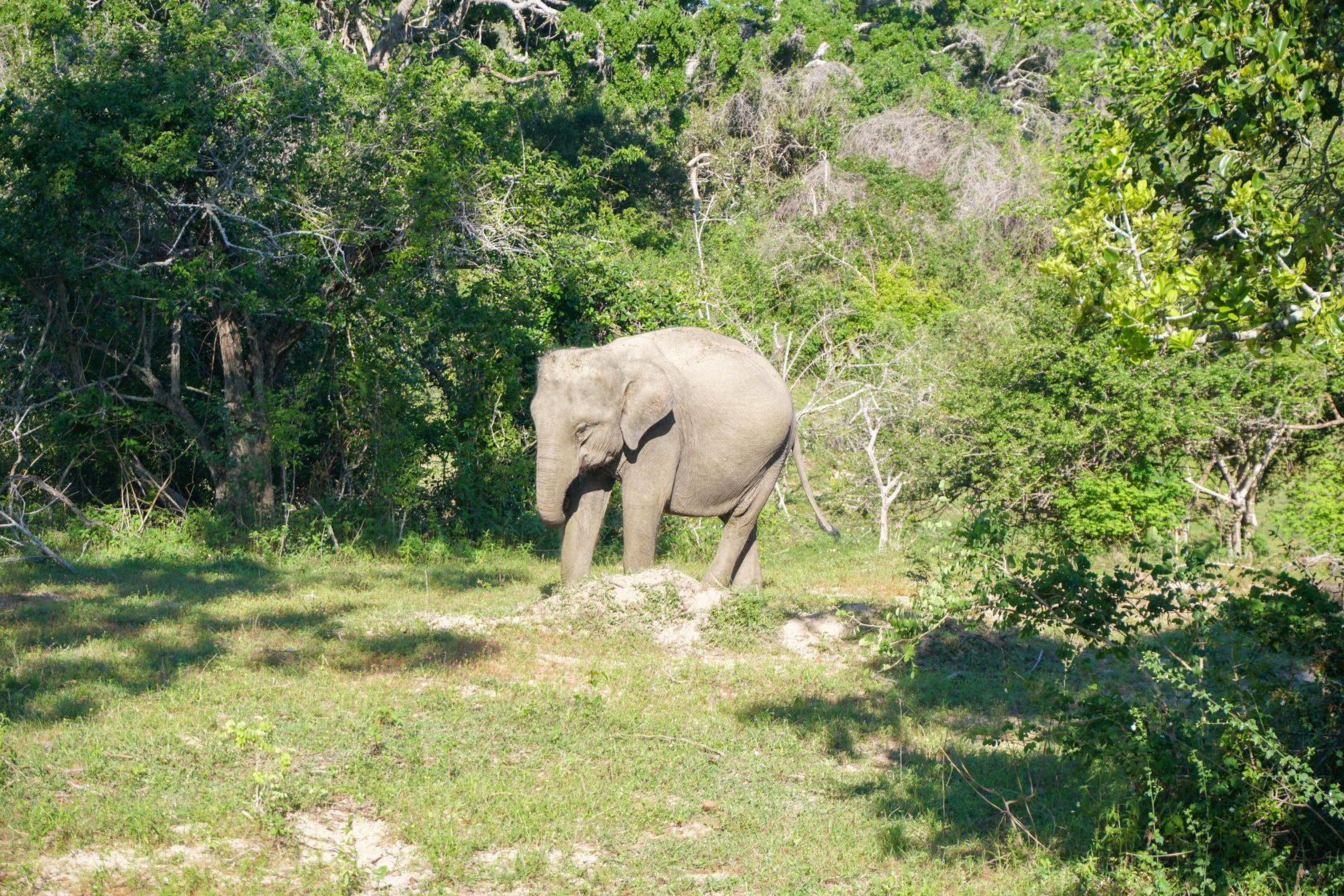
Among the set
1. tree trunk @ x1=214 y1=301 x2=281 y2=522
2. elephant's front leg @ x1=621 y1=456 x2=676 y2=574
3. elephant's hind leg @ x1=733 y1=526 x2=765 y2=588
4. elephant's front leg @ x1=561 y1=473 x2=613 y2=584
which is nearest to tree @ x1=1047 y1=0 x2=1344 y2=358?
elephant's front leg @ x1=621 y1=456 x2=676 y2=574

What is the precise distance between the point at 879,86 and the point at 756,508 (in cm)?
2603

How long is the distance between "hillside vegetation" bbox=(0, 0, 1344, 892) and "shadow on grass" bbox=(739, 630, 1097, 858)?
49mm

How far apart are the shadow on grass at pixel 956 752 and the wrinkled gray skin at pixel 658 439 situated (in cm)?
249

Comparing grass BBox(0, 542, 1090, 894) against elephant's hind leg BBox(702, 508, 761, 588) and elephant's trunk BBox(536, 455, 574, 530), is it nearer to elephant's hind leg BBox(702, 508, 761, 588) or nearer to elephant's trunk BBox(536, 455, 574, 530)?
elephant's trunk BBox(536, 455, 574, 530)

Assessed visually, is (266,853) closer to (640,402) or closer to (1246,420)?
(640,402)

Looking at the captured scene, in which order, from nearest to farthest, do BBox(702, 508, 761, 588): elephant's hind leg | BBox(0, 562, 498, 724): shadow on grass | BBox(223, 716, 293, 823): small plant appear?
BBox(223, 716, 293, 823): small plant < BBox(0, 562, 498, 724): shadow on grass < BBox(702, 508, 761, 588): elephant's hind leg

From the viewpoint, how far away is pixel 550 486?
32.4 feet

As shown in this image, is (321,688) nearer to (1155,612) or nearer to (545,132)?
(1155,612)

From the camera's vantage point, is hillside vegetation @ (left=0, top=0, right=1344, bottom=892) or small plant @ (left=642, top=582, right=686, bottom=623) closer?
hillside vegetation @ (left=0, top=0, right=1344, bottom=892)

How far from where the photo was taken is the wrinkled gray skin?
9.92 meters

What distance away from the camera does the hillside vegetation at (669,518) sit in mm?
5469

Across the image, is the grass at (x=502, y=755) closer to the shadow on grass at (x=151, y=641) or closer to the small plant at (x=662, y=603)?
the shadow on grass at (x=151, y=641)

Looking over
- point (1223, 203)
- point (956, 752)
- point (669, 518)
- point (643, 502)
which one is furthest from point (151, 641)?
point (1223, 203)

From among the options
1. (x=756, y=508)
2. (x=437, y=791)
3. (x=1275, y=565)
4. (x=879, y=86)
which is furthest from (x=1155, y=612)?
(x=879, y=86)
